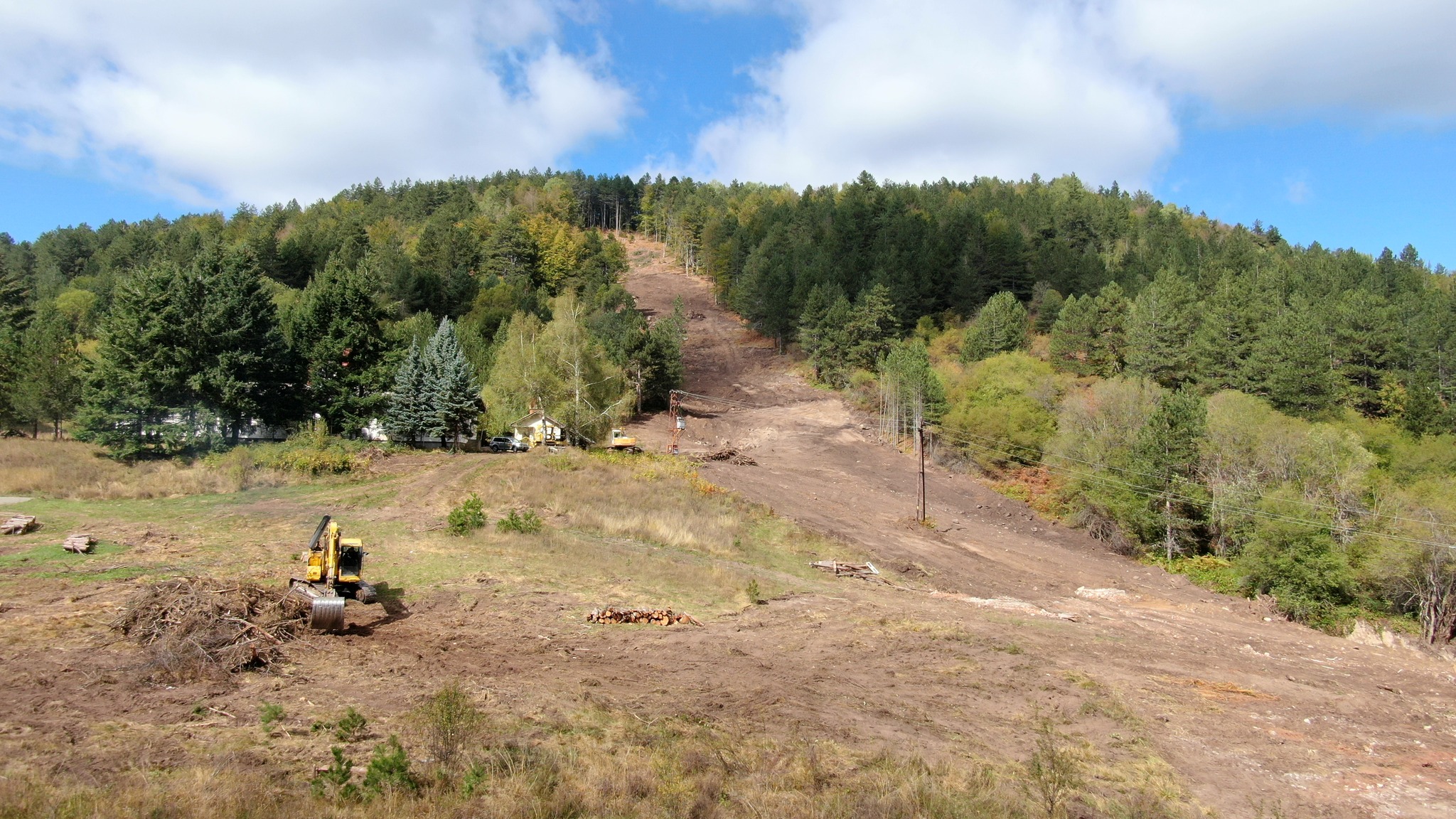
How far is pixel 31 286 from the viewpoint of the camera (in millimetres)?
104188

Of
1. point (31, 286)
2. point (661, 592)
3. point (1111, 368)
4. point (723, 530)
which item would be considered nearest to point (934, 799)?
point (661, 592)

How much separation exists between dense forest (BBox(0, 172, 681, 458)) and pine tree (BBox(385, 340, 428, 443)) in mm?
92

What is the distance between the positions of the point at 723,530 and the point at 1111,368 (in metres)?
52.4

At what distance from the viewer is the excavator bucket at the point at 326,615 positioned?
14.8m

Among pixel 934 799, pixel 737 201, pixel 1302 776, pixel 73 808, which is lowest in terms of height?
pixel 1302 776

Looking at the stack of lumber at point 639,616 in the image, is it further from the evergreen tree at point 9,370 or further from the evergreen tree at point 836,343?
the evergreen tree at point 836,343

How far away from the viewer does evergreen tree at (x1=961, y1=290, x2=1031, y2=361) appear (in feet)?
241

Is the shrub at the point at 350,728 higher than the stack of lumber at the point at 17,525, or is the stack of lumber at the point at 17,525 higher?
the stack of lumber at the point at 17,525

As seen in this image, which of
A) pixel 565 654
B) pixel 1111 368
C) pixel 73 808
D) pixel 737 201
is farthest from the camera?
pixel 737 201

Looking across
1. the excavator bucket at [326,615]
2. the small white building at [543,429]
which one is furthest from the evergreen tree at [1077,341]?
the excavator bucket at [326,615]

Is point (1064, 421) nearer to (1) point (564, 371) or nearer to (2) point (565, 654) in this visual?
(1) point (564, 371)

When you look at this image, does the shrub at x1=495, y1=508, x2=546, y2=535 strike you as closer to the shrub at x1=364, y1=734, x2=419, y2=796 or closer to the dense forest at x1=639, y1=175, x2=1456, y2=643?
the shrub at x1=364, y1=734, x2=419, y2=796

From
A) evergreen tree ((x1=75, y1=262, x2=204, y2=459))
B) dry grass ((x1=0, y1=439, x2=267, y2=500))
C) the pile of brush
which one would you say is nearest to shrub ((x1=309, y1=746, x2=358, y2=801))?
the pile of brush

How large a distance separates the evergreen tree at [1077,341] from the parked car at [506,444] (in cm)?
4813
